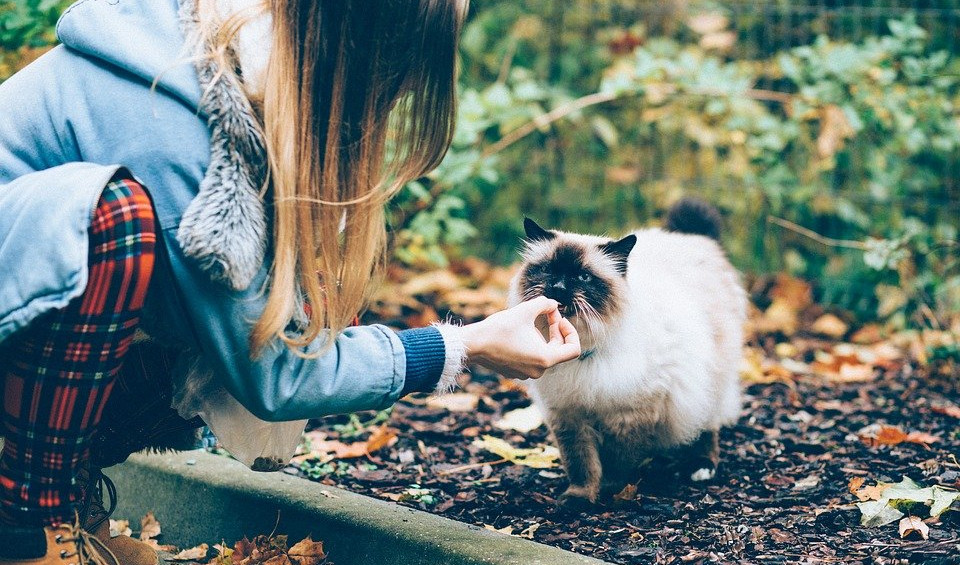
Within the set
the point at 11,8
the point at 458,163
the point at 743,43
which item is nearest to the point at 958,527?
the point at 458,163

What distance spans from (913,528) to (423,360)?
1212mm

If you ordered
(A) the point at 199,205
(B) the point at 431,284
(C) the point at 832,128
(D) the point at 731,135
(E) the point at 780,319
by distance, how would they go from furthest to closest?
1. (D) the point at 731,135
2. (B) the point at 431,284
3. (E) the point at 780,319
4. (C) the point at 832,128
5. (A) the point at 199,205

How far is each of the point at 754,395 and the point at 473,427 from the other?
3.61ft

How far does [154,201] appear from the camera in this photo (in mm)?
1761

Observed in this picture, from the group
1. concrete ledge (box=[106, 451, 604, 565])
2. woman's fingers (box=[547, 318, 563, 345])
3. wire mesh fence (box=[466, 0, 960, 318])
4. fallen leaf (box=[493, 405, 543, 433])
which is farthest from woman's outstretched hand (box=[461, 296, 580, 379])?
wire mesh fence (box=[466, 0, 960, 318])

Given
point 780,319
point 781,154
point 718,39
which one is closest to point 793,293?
point 780,319

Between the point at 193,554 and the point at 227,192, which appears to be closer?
the point at 227,192

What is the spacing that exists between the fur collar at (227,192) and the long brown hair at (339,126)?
33 mm

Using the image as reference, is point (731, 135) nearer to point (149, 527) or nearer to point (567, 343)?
point (567, 343)

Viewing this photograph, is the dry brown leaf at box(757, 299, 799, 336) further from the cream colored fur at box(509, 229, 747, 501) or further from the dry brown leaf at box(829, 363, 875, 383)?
the cream colored fur at box(509, 229, 747, 501)

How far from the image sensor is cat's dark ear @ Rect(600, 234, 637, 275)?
2.61m

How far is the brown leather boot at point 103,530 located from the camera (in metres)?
2.16

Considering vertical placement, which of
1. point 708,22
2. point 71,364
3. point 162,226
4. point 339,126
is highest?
point 708,22

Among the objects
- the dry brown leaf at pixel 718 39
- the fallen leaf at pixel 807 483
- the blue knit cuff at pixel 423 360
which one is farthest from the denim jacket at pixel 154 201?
the dry brown leaf at pixel 718 39
